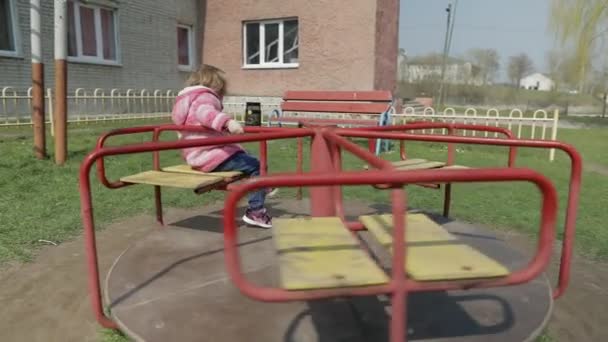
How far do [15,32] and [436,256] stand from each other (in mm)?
10460

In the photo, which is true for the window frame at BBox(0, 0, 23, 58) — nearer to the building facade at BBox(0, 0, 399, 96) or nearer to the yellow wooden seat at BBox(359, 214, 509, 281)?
the building facade at BBox(0, 0, 399, 96)

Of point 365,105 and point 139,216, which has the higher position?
point 365,105

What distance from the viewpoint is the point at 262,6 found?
13078 mm

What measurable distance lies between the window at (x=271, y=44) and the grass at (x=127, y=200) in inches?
278

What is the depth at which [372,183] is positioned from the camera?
4.52ft

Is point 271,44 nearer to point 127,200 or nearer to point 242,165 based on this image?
point 127,200

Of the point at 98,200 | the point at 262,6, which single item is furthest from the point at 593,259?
the point at 262,6

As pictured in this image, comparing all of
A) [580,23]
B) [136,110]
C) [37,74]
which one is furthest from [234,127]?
[580,23]

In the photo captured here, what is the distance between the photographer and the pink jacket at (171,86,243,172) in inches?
123

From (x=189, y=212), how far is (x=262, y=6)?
10.3 metres

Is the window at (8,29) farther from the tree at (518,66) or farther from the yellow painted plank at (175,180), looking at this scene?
the tree at (518,66)

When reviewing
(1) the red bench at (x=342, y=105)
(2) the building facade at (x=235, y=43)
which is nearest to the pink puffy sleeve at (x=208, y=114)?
(1) the red bench at (x=342, y=105)

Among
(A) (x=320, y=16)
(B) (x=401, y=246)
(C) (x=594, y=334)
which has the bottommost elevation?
(C) (x=594, y=334)

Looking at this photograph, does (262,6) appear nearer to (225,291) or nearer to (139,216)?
(139,216)
